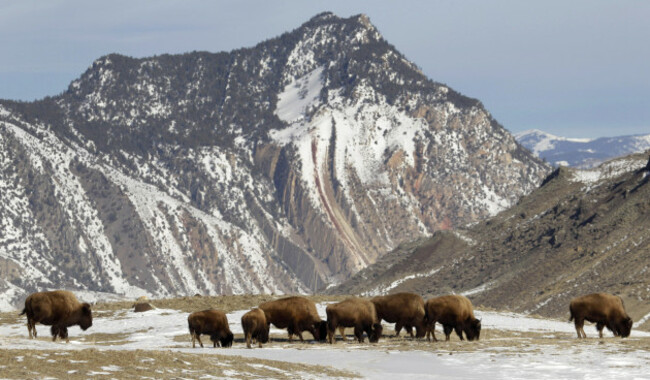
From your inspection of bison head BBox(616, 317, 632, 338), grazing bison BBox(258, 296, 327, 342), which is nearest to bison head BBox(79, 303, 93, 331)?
grazing bison BBox(258, 296, 327, 342)

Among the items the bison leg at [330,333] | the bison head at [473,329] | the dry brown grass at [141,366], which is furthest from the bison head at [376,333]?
the dry brown grass at [141,366]

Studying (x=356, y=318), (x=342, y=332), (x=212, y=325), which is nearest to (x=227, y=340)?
(x=212, y=325)

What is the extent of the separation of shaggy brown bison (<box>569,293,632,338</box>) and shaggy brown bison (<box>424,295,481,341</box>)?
5721 millimetres

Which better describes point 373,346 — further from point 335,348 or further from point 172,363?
point 172,363

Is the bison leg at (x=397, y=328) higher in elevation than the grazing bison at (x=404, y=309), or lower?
lower

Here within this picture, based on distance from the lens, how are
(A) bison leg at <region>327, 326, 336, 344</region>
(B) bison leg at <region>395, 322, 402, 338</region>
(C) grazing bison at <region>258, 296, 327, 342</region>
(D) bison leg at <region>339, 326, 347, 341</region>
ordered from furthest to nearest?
(B) bison leg at <region>395, 322, 402, 338</region>, (D) bison leg at <region>339, 326, 347, 341</region>, (C) grazing bison at <region>258, 296, 327, 342</region>, (A) bison leg at <region>327, 326, 336, 344</region>

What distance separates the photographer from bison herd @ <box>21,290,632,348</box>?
47.6 metres

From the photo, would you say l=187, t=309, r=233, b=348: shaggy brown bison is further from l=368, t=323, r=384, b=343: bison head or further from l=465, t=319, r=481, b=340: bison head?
l=465, t=319, r=481, b=340: bison head

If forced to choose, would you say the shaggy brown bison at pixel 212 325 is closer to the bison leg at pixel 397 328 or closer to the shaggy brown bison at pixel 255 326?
the shaggy brown bison at pixel 255 326

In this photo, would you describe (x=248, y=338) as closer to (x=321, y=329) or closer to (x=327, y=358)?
(x=321, y=329)

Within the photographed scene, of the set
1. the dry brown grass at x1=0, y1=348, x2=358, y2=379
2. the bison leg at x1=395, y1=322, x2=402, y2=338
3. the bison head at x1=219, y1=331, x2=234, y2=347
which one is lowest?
the dry brown grass at x1=0, y1=348, x2=358, y2=379

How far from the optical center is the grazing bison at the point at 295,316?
168 ft

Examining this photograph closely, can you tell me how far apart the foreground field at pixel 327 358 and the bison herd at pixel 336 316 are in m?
0.88

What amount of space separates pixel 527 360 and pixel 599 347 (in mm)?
5708
